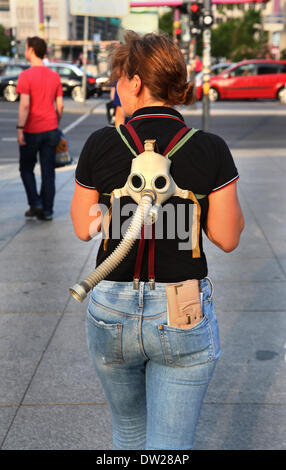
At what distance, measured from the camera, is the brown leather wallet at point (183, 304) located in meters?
2.17

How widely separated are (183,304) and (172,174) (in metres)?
0.38

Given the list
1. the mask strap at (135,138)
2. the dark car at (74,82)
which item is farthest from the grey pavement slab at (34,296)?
the dark car at (74,82)

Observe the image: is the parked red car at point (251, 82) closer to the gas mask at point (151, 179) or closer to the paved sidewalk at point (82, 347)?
the paved sidewalk at point (82, 347)

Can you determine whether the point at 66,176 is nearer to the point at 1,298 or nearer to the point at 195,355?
the point at 1,298

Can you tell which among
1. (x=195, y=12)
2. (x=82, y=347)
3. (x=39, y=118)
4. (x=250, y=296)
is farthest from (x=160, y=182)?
(x=195, y=12)

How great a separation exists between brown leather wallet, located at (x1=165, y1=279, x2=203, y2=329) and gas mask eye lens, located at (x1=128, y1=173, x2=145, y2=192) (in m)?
0.31

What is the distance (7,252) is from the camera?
7.14 meters

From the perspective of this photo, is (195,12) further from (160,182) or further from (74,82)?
(74,82)

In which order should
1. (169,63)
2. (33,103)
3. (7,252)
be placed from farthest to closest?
(33,103)
(7,252)
(169,63)

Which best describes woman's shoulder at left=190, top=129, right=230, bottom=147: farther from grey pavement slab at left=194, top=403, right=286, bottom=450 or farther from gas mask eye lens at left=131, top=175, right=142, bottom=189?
grey pavement slab at left=194, top=403, right=286, bottom=450

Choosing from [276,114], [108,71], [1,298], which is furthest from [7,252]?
[276,114]

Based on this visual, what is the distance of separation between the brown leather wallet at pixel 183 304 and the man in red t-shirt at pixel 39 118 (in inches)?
242

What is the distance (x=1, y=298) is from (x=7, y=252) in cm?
149

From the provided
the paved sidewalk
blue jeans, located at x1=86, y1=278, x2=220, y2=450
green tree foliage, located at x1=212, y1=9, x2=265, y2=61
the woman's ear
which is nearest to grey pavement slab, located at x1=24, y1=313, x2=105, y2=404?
the paved sidewalk
